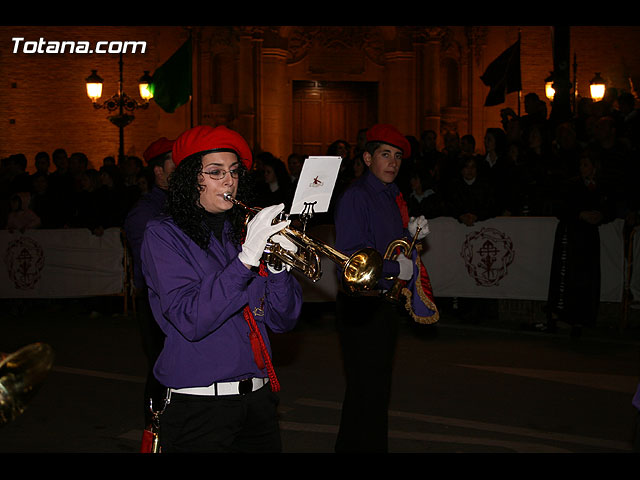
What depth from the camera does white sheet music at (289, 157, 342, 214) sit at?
3.35m

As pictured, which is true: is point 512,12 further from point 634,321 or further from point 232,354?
point 232,354

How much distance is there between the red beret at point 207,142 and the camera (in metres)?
3.22

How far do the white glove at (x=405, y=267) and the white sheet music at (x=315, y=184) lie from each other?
134 centimetres

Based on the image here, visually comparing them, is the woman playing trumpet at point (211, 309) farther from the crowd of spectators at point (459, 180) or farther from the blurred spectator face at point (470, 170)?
the blurred spectator face at point (470, 170)

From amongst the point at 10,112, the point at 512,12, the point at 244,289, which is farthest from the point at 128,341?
the point at 10,112

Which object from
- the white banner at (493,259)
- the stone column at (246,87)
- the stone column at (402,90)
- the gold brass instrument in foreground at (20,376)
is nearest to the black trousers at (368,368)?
the gold brass instrument in foreground at (20,376)

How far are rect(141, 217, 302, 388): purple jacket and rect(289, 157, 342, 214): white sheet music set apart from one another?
34cm

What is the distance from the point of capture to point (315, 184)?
11.2 ft

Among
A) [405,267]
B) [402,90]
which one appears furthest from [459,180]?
[402,90]

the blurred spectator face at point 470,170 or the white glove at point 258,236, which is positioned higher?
the blurred spectator face at point 470,170

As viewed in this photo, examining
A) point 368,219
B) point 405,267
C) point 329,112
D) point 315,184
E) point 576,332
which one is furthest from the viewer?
point 329,112

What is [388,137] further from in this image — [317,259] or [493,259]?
[493,259]

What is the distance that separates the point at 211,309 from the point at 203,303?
0.13 ft

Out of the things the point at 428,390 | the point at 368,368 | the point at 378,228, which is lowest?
→ the point at 428,390
